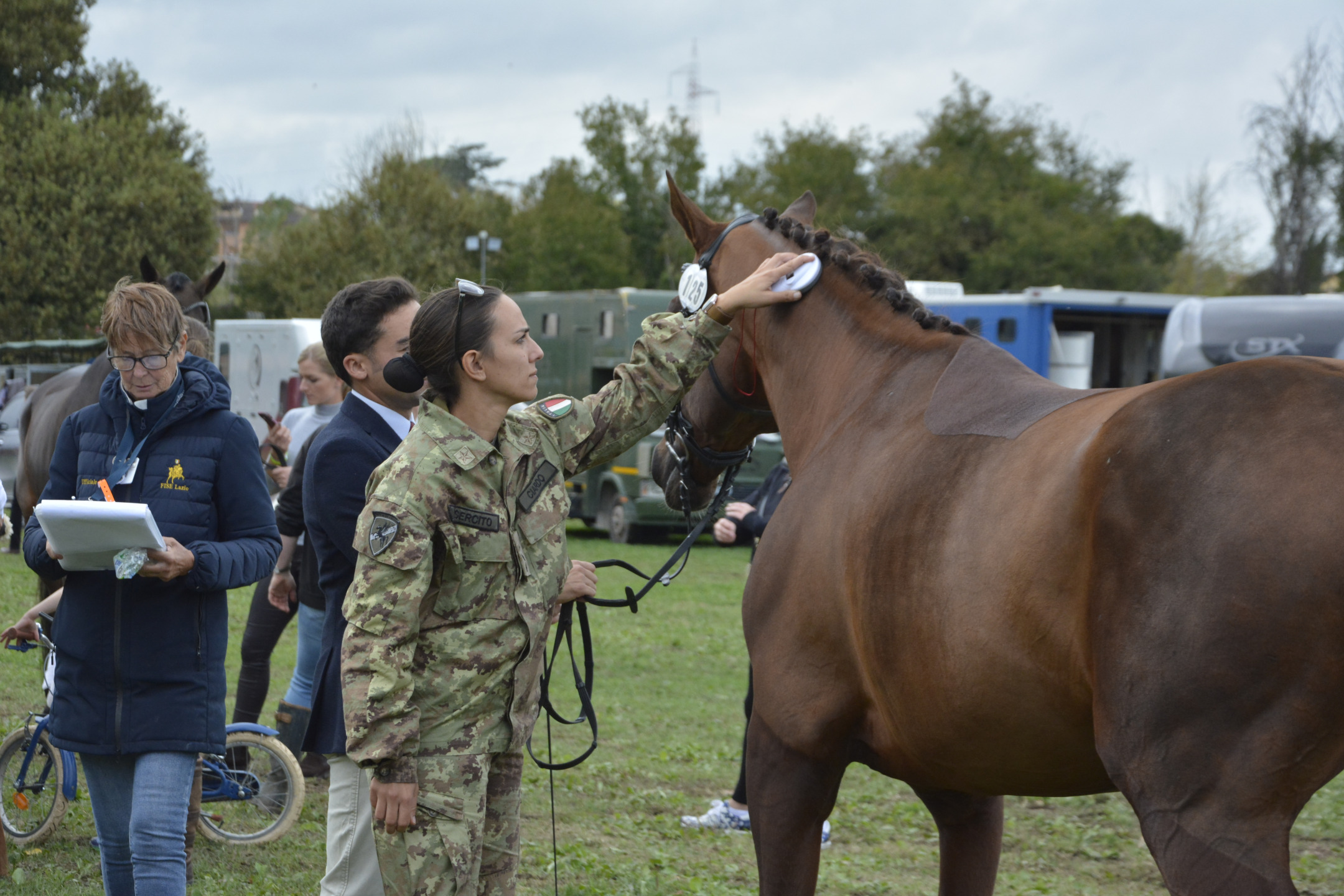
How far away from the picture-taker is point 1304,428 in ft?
6.09

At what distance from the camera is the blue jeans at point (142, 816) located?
300cm

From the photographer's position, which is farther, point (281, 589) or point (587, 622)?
point (281, 589)

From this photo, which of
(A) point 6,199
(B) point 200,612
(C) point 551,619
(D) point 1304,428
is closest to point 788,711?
(C) point 551,619

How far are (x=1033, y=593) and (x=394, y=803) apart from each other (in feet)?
4.29

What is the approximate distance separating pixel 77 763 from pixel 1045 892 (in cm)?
414

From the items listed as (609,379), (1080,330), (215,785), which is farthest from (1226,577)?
(609,379)

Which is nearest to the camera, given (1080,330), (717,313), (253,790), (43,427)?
(717,313)

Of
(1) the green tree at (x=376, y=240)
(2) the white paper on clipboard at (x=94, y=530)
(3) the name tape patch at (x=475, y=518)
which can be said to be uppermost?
(1) the green tree at (x=376, y=240)

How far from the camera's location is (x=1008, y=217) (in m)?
33.3

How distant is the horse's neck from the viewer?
112 inches

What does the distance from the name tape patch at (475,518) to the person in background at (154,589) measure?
101cm

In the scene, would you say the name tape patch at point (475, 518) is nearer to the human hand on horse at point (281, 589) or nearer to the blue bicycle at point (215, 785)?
the blue bicycle at point (215, 785)

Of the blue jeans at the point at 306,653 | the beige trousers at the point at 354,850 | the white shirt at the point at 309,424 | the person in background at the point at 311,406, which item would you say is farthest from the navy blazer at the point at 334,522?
the white shirt at the point at 309,424

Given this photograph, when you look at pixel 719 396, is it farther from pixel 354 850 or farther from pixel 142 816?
pixel 142 816
